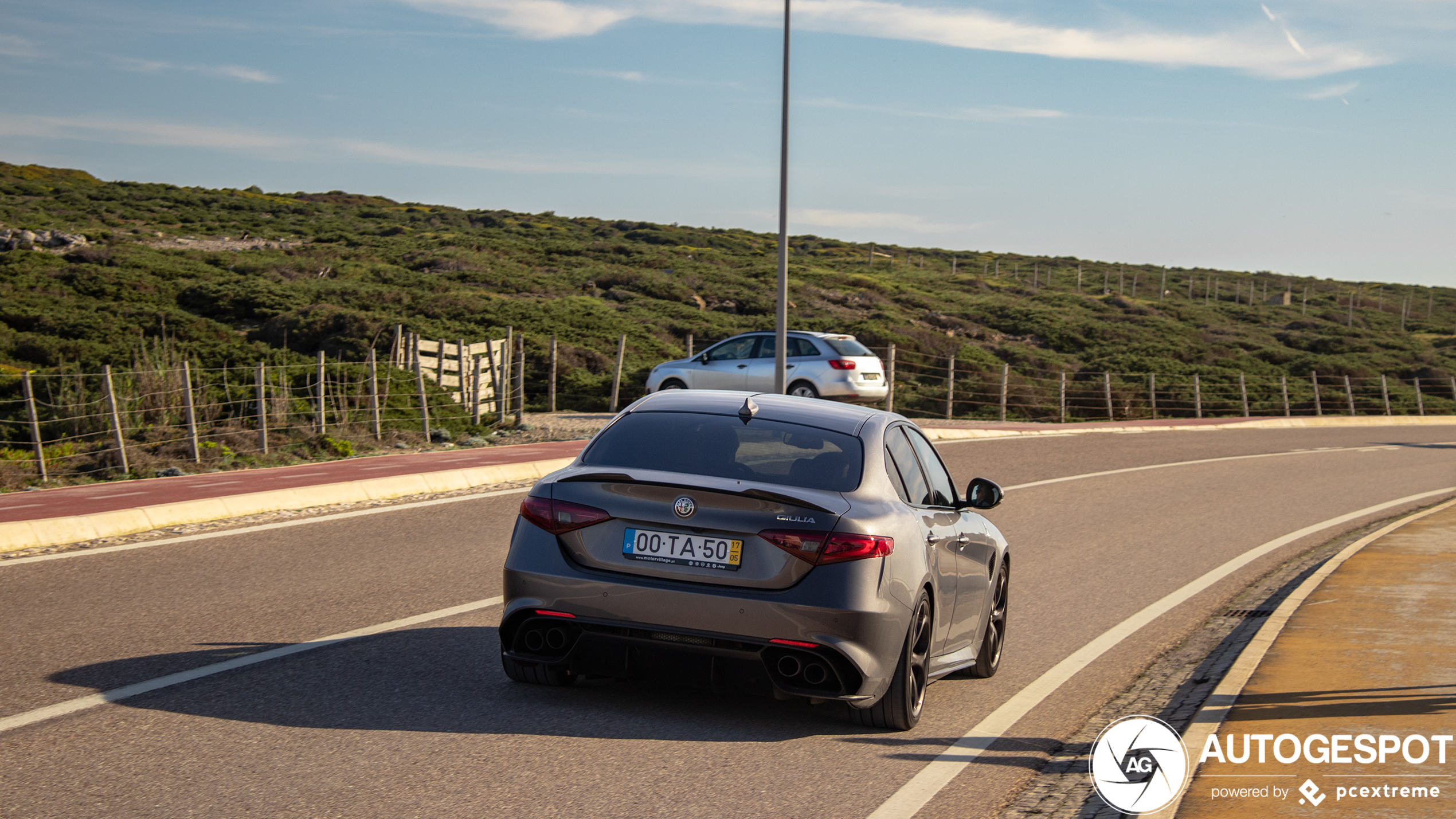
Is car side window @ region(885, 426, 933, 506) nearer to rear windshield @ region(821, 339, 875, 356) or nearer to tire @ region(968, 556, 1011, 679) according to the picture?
tire @ region(968, 556, 1011, 679)

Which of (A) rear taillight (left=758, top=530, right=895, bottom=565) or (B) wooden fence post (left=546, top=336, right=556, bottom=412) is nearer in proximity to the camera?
(A) rear taillight (left=758, top=530, right=895, bottom=565)

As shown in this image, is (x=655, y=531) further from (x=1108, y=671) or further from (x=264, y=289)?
(x=264, y=289)

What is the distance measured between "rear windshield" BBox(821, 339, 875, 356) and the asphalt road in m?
12.2

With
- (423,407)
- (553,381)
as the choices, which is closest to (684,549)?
(423,407)

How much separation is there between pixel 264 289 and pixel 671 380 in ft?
69.5

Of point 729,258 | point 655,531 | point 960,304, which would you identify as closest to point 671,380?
point 655,531

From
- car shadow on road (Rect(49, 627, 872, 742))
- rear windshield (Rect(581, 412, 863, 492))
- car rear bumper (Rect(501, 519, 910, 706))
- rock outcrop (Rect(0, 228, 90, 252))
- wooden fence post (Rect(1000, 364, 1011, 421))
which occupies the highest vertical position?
rock outcrop (Rect(0, 228, 90, 252))

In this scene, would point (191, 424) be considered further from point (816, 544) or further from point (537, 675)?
point (816, 544)

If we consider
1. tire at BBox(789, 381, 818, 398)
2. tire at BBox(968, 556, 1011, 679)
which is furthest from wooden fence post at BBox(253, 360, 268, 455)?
tire at BBox(968, 556, 1011, 679)

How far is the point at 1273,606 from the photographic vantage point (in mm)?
9312

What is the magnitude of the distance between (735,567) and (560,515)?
0.82 m

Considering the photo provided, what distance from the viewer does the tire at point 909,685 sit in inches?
210

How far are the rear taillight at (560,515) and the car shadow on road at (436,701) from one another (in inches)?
32.8

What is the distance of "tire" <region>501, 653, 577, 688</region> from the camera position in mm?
5746
